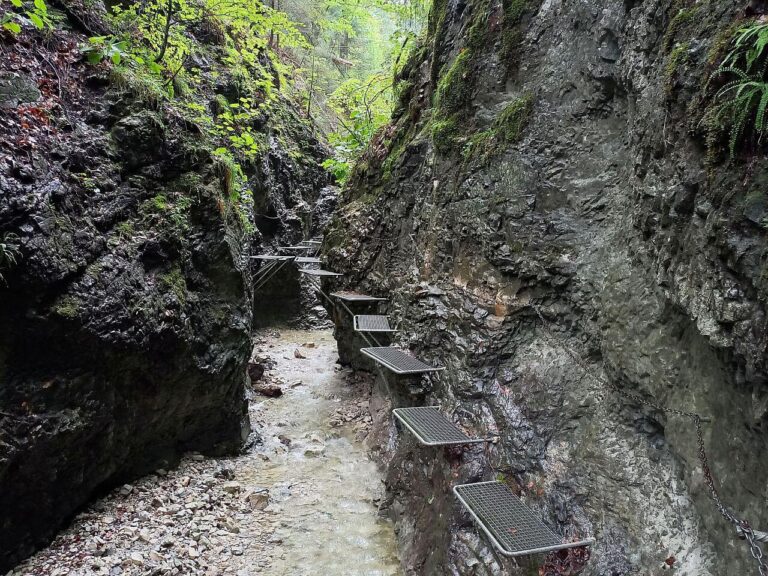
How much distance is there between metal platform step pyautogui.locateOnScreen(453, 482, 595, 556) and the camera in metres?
2.60

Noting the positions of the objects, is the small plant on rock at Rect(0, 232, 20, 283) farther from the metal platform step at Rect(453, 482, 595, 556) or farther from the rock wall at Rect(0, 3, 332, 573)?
the metal platform step at Rect(453, 482, 595, 556)

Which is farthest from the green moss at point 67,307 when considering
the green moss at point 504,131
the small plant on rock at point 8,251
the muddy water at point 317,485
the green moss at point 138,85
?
the green moss at point 504,131

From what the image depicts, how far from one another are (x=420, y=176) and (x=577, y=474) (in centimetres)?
427

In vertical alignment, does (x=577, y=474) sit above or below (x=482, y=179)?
below

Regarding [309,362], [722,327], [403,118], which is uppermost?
[403,118]

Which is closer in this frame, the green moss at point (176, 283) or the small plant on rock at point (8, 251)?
the small plant on rock at point (8, 251)

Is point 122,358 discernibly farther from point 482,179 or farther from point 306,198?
point 306,198

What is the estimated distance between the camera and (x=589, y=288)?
3.38m

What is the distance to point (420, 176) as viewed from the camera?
6.14 metres

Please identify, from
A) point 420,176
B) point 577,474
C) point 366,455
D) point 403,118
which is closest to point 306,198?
point 403,118

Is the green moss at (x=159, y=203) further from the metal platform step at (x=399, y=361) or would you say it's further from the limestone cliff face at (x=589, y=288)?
the limestone cliff face at (x=589, y=288)

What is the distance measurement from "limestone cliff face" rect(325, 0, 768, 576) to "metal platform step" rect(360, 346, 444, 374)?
0.20 metres

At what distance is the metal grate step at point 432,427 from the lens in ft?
11.5

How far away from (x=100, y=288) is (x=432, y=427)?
3163mm
